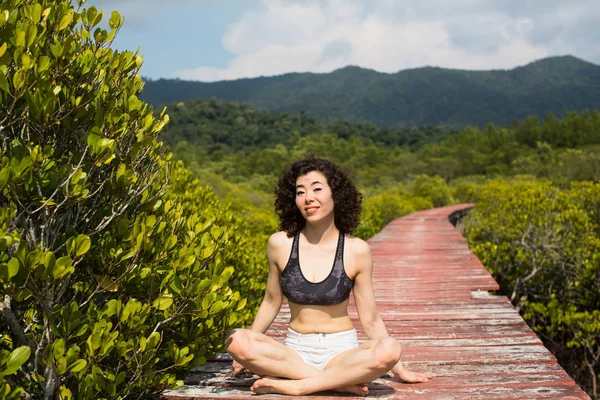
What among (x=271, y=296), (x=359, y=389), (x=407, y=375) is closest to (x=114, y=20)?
(x=271, y=296)

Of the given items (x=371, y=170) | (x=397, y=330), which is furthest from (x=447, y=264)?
(x=371, y=170)

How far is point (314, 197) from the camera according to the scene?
3.06m

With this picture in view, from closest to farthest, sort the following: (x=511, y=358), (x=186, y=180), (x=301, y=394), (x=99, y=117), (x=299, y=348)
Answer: (x=99, y=117), (x=301, y=394), (x=299, y=348), (x=511, y=358), (x=186, y=180)

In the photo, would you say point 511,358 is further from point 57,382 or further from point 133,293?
point 57,382

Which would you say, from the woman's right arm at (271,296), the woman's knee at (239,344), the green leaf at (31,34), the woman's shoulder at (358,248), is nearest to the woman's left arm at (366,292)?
the woman's shoulder at (358,248)

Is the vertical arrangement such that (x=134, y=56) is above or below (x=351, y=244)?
above

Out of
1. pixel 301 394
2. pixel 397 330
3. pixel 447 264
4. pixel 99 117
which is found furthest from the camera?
pixel 447 264

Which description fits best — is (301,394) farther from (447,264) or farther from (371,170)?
(371,170)

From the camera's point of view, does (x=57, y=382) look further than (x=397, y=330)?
No

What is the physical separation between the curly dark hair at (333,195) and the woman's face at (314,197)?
46 millimetres

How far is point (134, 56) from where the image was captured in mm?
2441

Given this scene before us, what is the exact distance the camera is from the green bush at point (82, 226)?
1.90 metres

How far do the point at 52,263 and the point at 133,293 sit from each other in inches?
27.9

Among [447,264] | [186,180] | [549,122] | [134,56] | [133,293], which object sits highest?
[549,122]
